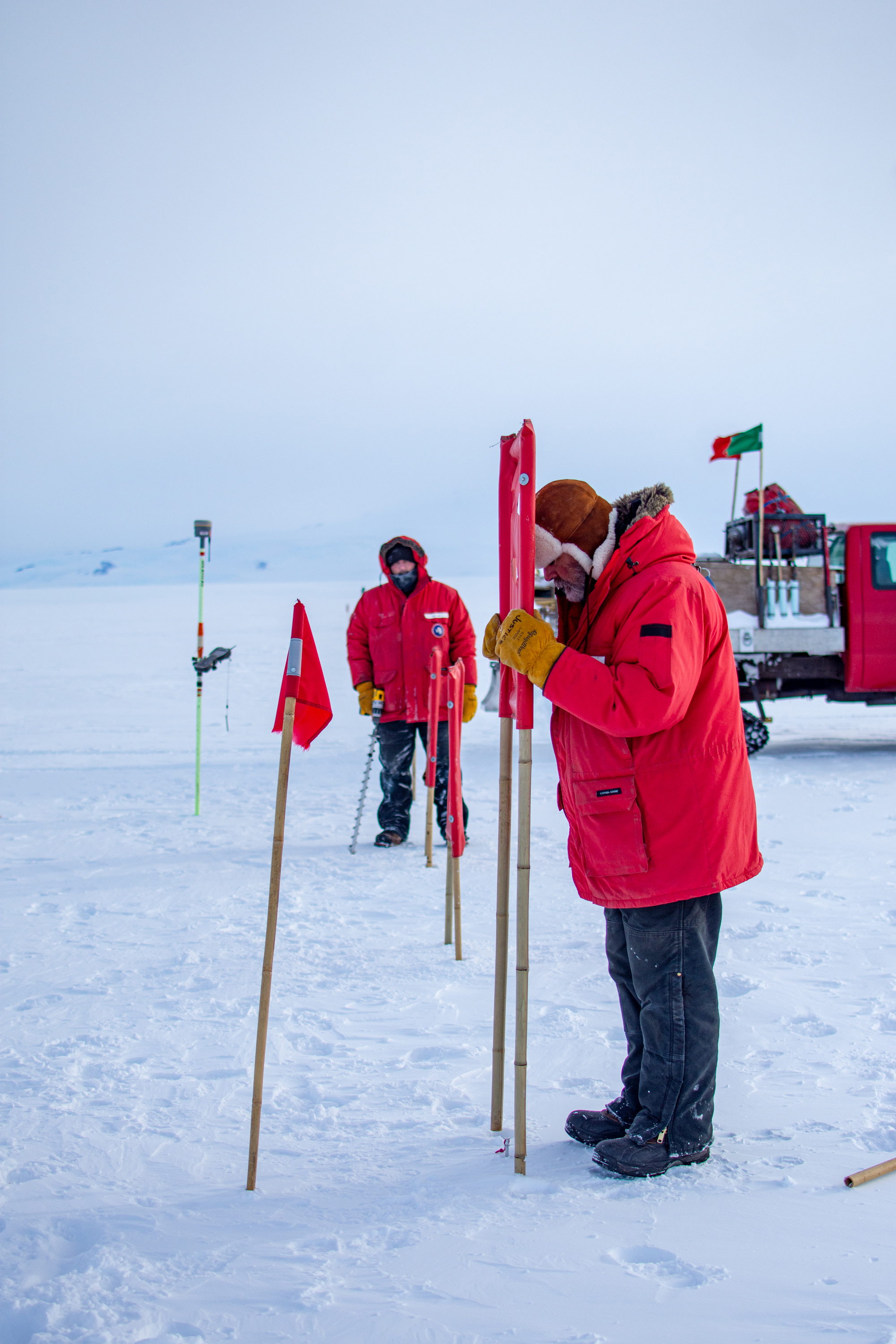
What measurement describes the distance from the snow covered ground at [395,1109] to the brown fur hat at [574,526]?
5.23 ft

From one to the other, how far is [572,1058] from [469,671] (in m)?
3.45

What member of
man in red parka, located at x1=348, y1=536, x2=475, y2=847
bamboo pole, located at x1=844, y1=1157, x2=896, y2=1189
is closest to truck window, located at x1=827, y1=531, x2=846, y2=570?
man in red parka, located at x1=348, y1=536, x2=475, y2=847

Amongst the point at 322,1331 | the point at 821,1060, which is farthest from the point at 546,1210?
the point at 821,1060

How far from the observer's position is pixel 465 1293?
196 centimetres

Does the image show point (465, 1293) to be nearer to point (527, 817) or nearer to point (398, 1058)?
point (527, 817)

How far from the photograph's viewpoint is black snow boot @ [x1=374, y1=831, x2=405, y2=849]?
646 cm

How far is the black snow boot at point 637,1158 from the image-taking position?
2.38m

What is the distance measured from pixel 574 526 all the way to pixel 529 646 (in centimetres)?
35

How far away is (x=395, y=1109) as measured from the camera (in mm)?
2877

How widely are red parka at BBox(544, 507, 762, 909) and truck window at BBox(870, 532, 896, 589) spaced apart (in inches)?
322

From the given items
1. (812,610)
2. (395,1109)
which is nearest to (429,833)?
(395,1109)

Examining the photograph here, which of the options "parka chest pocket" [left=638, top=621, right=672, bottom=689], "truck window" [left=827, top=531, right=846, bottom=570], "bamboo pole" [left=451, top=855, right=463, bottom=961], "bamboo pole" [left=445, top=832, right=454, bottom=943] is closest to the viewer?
"parka chest pocket" [left=638, top=621, right=672, bottom=689]

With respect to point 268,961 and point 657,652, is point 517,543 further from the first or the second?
point 268,961

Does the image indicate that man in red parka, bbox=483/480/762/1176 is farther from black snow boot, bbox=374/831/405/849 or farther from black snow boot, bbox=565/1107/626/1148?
black snow boot, bbox=374/831/405/849
